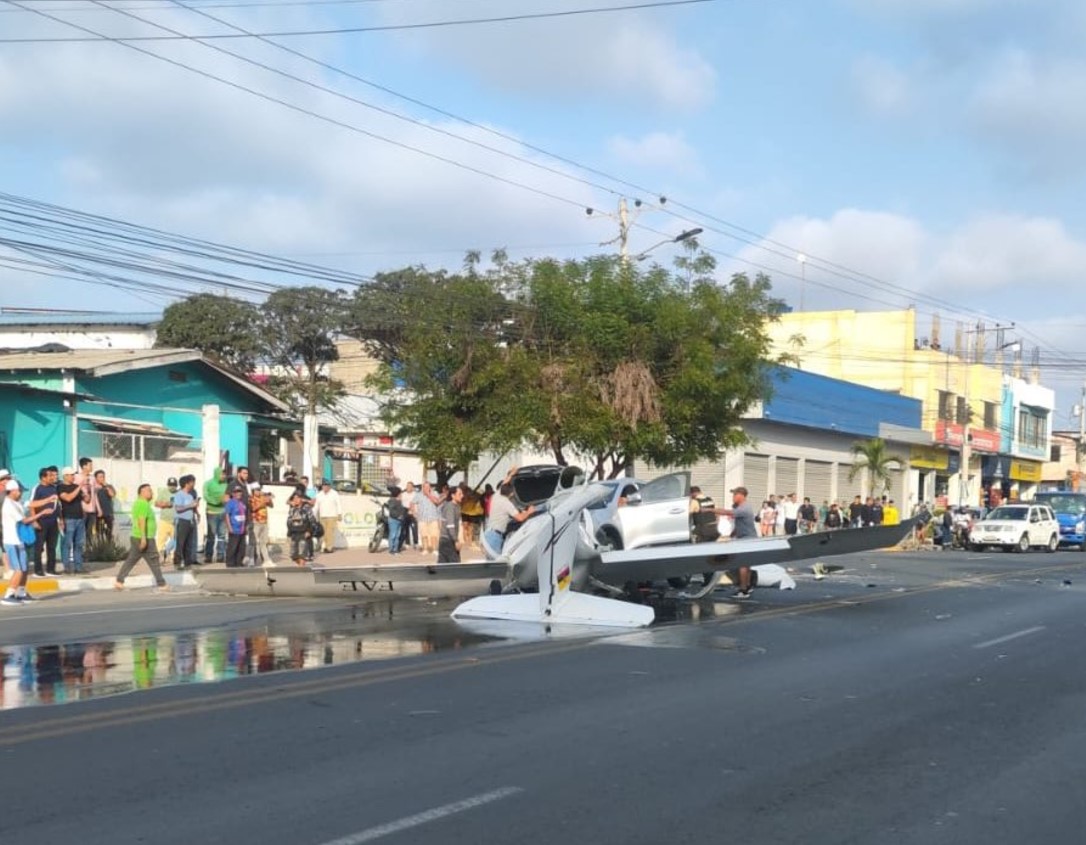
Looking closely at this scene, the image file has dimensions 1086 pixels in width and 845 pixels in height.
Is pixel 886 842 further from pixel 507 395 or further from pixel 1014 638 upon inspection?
pixel 507 395

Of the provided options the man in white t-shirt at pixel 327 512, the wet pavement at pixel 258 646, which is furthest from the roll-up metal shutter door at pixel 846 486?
the wet pavement at pixel 258 646

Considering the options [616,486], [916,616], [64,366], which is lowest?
[916,616]

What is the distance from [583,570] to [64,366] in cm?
1394

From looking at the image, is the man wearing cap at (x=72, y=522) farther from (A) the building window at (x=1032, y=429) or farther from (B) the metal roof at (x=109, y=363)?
(A) the building window at (x=1032, y=429)

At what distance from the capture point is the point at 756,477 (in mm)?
50062

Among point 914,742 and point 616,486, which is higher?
point 616,486

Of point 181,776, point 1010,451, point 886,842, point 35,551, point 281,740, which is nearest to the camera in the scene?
point 886,842

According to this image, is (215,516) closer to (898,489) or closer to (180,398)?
(180,398)

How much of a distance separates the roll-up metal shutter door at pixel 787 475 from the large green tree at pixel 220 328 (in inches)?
846

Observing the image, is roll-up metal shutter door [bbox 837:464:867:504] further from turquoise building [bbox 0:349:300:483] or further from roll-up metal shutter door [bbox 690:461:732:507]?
turquoise building [bbox 0:349:300:483]

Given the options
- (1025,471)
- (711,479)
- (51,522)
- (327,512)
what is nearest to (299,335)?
(711,479)

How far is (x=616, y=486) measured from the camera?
18.6 meters

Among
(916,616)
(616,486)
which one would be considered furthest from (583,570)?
(916,616)

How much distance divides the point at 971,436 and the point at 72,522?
5588 cm
